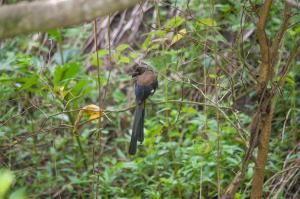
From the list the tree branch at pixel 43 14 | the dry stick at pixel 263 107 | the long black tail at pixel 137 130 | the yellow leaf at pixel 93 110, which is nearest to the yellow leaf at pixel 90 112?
the yellow leaf at pixel 93 110

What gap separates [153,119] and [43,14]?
13.9ft

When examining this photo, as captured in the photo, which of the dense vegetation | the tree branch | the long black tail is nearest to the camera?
the tree branch

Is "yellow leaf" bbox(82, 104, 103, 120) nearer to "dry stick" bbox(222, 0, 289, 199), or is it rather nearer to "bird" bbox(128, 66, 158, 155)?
"bird" bbox(128, 66, 158, 155)

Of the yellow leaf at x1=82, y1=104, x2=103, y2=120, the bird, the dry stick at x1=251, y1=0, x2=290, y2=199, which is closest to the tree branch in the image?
the dry stick at x1=251, y1=0, x2=290, y2=199

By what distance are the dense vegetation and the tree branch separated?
1.89 metres

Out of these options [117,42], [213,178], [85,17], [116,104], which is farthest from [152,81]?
[85,17]

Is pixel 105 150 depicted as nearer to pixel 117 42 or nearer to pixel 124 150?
pixel 124 150

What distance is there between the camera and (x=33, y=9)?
1.96 m

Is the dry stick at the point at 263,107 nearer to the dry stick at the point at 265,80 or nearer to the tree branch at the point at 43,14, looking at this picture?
the dry stick at the point at 265,80

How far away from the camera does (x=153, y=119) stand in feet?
20.2

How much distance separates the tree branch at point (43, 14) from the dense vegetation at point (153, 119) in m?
1.89

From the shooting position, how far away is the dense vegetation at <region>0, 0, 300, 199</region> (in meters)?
4.49

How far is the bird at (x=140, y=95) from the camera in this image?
4.66 m

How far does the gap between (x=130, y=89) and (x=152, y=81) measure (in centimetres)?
209
